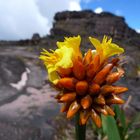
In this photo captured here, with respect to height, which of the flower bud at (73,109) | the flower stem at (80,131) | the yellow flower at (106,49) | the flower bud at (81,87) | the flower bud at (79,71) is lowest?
the flower stem at (80,131)

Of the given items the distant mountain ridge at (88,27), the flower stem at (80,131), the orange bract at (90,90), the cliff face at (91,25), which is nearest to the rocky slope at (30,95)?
the distant mountain ridge at (88,27)

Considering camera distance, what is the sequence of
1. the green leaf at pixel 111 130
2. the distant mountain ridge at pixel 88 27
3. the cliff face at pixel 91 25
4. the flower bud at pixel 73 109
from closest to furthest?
the flower bud at pixel 73 109
the green leaf at pixel 111 130
the distant mountain ridge at pixel 88 27
the cliff face at pixel 91 25

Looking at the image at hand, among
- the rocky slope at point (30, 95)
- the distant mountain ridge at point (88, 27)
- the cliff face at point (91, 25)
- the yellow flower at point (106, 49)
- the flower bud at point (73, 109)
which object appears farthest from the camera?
the cliff face at point (91, 25)

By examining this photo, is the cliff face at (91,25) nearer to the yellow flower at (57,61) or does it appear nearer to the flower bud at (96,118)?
the yellow flower at (57,61)

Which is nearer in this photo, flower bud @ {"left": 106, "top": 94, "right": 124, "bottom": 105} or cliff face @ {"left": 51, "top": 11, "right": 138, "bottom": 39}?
flower bud @ {"left": 106, "top": 94, "right": 124, "bottom": 105}

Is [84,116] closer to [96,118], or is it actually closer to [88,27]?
[96,118]

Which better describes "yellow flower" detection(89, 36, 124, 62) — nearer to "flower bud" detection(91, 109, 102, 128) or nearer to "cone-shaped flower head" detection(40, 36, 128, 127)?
"cone-shaped flower head" detection(40, 36, 128, 127)

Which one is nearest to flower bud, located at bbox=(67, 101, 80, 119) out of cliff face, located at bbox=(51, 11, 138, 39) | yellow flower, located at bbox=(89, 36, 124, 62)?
yellow flower, located at bbox=(89, 36, 124, 62)
